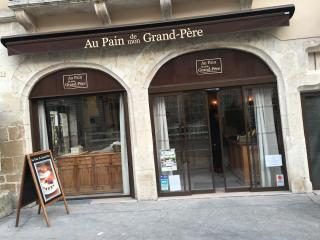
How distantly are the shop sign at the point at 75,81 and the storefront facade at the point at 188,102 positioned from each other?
21 millimetres

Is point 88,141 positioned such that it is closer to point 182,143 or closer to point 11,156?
point 11,156

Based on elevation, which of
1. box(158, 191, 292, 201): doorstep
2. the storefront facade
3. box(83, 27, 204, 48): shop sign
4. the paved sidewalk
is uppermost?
box(83, 27, 204, 48): shop sign

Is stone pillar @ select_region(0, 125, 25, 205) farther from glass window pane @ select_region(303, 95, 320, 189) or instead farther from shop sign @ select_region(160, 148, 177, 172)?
glass window pane @ select_region(303, 95, 320, 189)

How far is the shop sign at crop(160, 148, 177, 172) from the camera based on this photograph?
26.2 ft

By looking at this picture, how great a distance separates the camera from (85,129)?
8.57 metres

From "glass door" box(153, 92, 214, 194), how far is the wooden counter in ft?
3.51

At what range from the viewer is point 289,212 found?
6.37 m

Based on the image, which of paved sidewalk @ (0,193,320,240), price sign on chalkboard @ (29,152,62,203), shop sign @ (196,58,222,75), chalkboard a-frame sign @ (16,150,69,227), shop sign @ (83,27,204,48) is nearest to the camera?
paved sidewalk @ (0,193,320,240)

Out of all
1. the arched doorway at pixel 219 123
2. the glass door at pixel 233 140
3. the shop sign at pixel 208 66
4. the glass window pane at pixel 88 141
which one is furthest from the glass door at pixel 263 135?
the glass window pane at pixel 88 141

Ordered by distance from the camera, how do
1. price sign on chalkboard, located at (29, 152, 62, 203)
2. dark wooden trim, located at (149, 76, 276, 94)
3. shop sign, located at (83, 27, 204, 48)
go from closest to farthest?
price sign on chalkboard, located at (29, 152, 62, 203)
shop sign, located at (83, 27, 204, 48)
dark wooden trim, located at (149, 76, 276, 94)

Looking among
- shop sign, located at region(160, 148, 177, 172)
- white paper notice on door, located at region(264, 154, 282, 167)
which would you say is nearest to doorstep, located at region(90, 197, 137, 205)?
shop sign, located at region(160, 148, 177, 172)

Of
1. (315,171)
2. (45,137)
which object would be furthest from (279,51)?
→ (45,137)

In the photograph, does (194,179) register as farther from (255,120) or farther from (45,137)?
(45,137)

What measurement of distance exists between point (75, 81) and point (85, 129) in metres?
1.14
